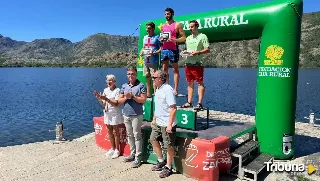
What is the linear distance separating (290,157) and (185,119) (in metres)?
3.32

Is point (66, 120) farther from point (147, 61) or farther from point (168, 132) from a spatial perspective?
point (168, 132)

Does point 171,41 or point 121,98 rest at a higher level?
point 171,41

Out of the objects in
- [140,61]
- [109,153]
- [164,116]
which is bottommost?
[109,153]

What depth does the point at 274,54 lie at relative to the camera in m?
7.74

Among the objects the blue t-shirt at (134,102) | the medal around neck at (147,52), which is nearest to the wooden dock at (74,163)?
the blue t-shirt at (134,102)

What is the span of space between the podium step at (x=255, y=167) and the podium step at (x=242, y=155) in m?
0.17

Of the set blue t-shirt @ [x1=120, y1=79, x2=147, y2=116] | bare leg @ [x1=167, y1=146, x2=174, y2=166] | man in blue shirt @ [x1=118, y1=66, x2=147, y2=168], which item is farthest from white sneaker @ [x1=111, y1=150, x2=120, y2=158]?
bare leg @ [x1=167, y1=146, x2=174, y2=166]

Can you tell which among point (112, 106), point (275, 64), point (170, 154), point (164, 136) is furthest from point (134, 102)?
point (275, 64)

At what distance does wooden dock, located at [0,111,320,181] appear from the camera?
712cm

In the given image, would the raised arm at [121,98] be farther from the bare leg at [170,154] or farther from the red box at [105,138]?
the bare leg at [170,154]

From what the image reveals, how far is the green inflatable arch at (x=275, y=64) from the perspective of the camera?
24.9 feet

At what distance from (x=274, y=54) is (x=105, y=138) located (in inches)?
229

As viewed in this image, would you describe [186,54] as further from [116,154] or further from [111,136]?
[116,154]

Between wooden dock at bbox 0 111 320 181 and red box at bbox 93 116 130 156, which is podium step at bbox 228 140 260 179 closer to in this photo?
wooden dock at bbox 0 111 320 181
